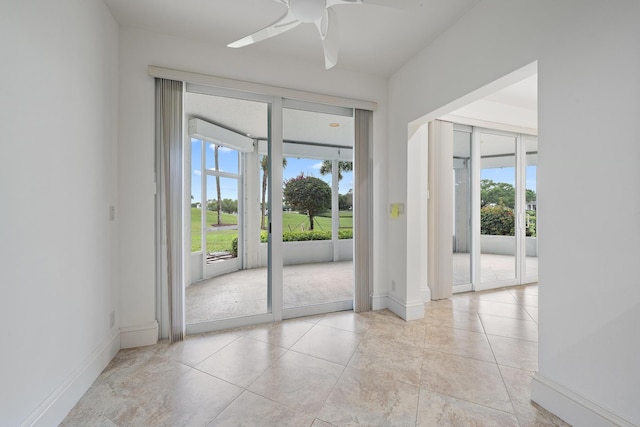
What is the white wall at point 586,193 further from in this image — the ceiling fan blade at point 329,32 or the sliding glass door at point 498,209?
the sliding glass door at point 498,209

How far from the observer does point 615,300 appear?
4.17 feet

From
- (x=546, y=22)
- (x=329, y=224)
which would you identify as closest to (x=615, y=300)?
(x=546, y=22)

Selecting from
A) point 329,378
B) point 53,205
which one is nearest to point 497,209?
point 329,378

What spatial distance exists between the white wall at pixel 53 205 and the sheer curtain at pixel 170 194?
38 centimetres

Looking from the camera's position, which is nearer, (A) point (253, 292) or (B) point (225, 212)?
(A) point (253, 292)

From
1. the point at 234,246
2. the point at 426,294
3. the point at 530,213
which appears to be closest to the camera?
the point at 426,294

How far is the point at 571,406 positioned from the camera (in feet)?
4.69

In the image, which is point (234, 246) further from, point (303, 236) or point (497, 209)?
point (497, 209)

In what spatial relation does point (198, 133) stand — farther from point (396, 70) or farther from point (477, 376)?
point (477, 376)

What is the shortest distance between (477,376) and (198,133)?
426 centimetres

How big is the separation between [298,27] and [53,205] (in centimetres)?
225

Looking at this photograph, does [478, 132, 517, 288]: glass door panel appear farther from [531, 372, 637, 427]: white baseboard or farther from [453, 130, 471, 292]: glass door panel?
[531, 372, 637, 427]: white baseboard

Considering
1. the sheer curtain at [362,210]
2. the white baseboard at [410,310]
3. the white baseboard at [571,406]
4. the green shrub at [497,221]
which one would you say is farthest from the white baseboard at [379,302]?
the green shrub at [497,221]

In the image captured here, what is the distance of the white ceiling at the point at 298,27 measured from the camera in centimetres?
204
